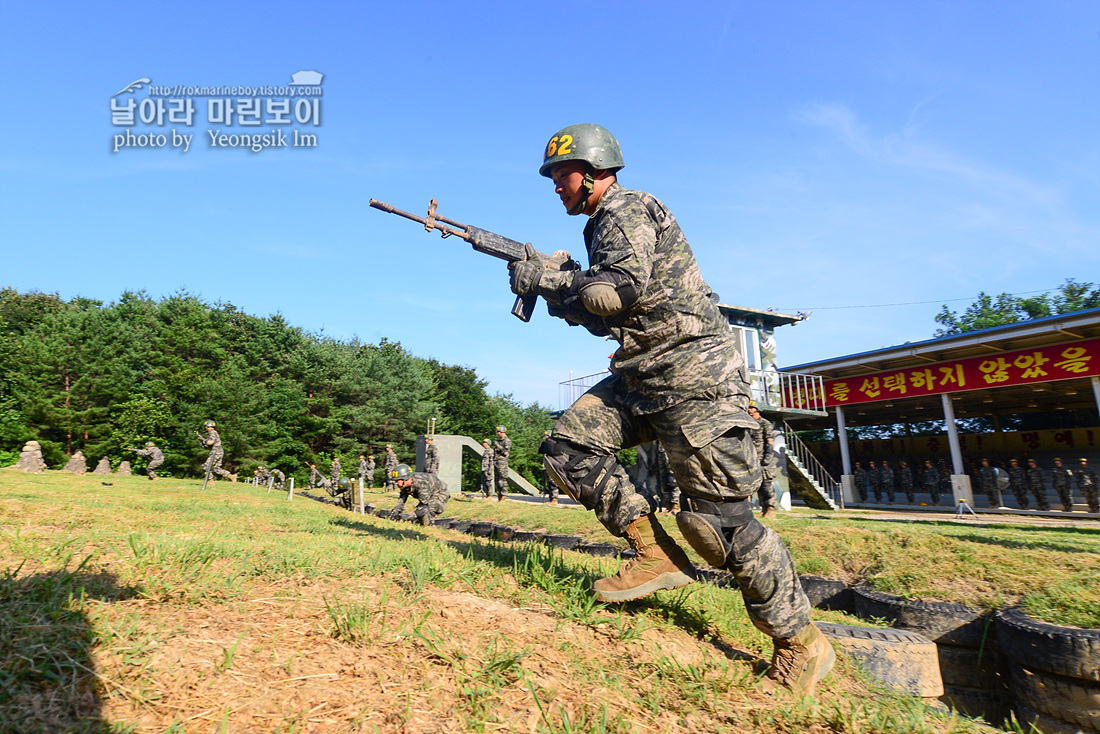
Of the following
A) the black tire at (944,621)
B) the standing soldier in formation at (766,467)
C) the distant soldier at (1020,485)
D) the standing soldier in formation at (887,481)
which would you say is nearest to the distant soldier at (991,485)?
the distant soldier at (1020,485)

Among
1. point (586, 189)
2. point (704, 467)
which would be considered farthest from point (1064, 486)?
point (586, 189)

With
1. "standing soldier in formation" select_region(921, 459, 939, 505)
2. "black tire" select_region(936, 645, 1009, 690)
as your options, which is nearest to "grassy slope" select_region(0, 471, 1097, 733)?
"black tire" select_region(936, 645, 1009, 690)

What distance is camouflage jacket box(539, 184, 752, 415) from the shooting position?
266cm

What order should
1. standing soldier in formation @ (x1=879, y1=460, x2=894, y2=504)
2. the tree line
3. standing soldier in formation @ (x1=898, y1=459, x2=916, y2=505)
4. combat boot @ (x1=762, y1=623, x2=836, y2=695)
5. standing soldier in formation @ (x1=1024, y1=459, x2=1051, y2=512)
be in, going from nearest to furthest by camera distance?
1. combat boot @ (x1=762, y1=623, x2=836, y2=695)
2. standing soldier in formation @ (x1=1024, y1=459, x2=1051, y2=512)
3. standing soldier in formation @ (x1=898, y1=459, x2=916, y2=505)
4. standing soldier in formation @ (x1=879, y1=460, x2=894, y2=504)
5. the tree line

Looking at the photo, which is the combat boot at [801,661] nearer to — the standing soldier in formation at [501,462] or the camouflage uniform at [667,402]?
the camouflage uniform at [667,402]

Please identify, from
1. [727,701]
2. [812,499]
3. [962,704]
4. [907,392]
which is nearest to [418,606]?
[727,701]

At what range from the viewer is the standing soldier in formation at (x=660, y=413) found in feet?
7.88

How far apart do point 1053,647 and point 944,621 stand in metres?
1.08

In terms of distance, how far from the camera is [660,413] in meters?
2.67

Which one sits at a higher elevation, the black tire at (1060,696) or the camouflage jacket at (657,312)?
the camouflage jacket at (657,312)

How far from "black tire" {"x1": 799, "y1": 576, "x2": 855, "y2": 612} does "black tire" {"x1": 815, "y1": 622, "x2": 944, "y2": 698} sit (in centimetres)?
251

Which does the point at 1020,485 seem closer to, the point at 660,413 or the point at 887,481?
the point at 887,481

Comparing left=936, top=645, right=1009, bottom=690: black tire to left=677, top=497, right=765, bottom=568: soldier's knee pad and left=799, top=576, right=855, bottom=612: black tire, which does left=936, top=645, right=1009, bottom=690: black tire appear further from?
left=677, top=497, right=765, bottom=568: soldier's knee pad

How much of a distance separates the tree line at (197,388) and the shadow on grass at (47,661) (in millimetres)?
36039
